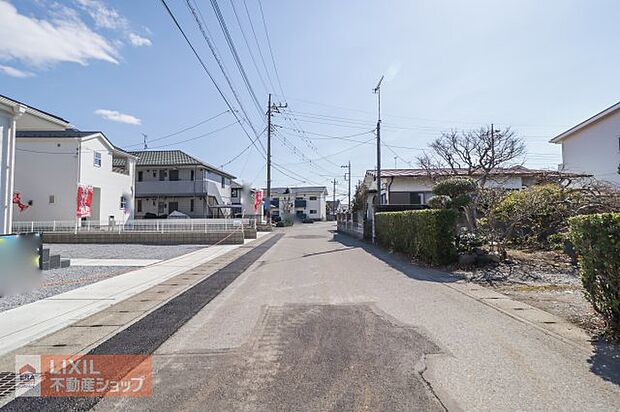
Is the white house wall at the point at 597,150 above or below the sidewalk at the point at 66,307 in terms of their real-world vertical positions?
above

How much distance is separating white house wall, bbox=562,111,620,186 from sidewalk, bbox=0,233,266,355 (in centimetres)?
2085

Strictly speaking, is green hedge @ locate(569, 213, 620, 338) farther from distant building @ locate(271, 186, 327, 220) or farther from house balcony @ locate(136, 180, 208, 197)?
distant building @ locate(271, 186, 327, 220)

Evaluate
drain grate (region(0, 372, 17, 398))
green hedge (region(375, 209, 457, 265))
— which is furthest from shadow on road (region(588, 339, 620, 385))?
green hedge (region(375, 209, 457, 265))

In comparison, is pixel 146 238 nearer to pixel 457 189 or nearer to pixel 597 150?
pixel 457 189

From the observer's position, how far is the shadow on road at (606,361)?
11.1 ft

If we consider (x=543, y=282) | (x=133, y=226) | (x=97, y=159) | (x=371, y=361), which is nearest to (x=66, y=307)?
(x=371, y=361)

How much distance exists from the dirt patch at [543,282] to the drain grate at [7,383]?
6534 millimetres

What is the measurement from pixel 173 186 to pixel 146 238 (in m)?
14.1

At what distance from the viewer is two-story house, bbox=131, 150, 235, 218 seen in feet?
106

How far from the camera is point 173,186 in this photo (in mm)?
32594

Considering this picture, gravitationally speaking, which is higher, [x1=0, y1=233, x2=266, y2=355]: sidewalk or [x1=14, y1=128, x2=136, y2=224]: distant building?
[x1=14, y1=128, x2=136, y2=224]: distant building

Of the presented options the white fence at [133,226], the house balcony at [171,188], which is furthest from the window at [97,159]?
the house balcony at [171,188]

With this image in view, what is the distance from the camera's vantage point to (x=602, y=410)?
2.81 meters

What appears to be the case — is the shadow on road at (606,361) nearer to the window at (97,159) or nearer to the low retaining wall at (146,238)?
the low retaining wall at (146,238)
